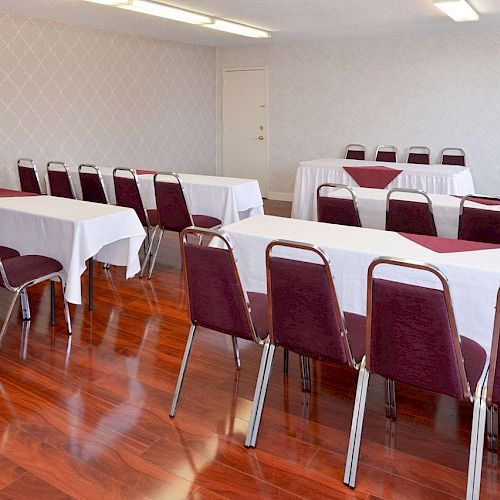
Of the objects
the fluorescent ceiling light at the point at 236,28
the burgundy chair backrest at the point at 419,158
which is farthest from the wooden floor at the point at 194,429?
the burgundy chair backrest at the point at 419,158

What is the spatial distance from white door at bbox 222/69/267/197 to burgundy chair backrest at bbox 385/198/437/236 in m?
5.26

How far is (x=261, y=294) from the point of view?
2.77 m

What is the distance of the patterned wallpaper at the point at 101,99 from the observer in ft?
20.3

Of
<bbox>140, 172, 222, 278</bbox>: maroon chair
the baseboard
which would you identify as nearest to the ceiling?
<bbox>140, 172, 222, 278</bbox>: maroon chair

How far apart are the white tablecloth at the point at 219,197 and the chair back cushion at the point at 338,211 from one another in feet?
4.11

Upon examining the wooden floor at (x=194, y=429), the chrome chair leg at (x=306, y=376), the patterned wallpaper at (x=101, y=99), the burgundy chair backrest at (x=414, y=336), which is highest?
the patterned wallpaper at (x=101, y=99)

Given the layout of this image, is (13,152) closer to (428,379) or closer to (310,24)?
(310,24)

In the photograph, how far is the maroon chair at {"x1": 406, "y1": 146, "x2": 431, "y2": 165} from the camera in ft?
23.9

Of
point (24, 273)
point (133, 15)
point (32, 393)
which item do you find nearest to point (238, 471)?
point (32, 393)

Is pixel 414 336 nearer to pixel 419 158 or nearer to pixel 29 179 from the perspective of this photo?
pixel 29 179

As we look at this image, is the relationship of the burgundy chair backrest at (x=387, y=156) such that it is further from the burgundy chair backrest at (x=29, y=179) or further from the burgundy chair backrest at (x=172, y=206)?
the burgundy chair backrest at (x=29, y=179)

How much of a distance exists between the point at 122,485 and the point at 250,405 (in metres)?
0.75

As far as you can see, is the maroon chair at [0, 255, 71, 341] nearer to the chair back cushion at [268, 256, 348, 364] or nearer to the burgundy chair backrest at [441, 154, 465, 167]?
the chair back cushion at [268, 256, 348, 364]

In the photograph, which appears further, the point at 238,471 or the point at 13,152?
the point at 13,152
